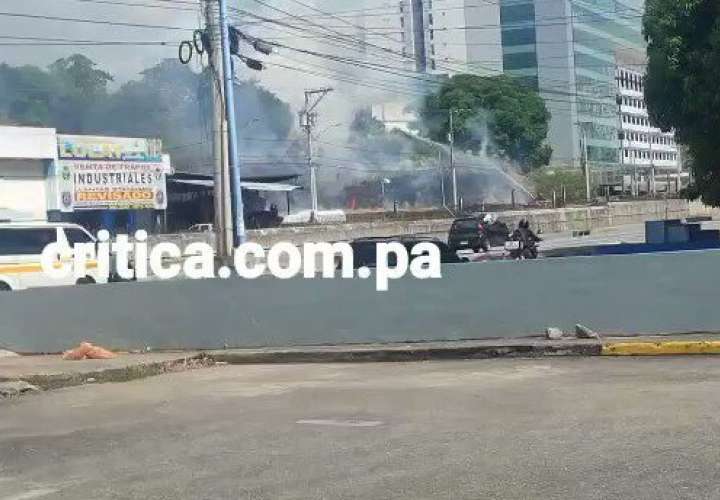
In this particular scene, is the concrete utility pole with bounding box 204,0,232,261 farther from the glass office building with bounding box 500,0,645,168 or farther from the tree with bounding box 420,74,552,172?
the glass office building with bounding box 500,0,645,168

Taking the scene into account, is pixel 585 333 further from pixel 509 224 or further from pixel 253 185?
pixel 253 185

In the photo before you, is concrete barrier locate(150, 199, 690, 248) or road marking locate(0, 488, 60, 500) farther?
concrete barrier locate(150, 199, 690, 248)

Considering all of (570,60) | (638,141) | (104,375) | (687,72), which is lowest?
(104,375)

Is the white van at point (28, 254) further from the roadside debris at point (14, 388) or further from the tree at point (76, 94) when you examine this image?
the tree at point (76, 94)

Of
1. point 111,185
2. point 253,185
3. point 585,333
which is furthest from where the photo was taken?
point 253,185

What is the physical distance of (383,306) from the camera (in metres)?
15.0

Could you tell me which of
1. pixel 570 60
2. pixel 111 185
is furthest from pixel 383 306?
pixel 570 60

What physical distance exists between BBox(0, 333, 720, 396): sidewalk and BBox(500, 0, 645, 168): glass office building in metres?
93.2

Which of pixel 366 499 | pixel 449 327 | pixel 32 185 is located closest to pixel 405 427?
pixel 366 499

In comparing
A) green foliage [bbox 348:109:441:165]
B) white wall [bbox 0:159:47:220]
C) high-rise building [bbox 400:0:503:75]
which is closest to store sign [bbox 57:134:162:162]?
white wall [bbox 0:159:47:220]

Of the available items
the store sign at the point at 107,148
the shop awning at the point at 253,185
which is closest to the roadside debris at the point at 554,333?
the store sign at the point at 107,148

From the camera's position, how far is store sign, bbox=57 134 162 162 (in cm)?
4462

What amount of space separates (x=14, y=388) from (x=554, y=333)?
7.50 metres

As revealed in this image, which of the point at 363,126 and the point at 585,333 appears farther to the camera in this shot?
the point at 363,126
